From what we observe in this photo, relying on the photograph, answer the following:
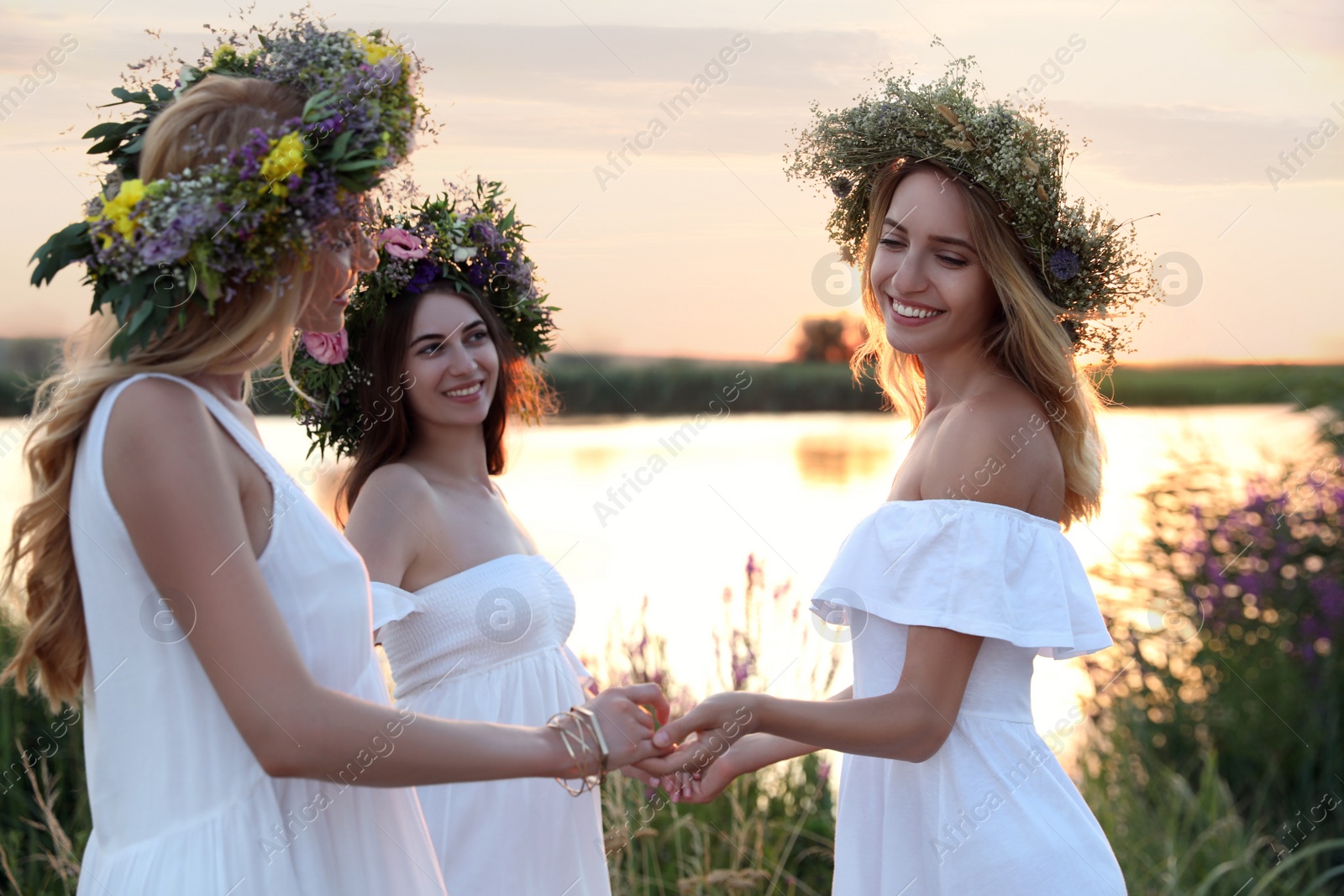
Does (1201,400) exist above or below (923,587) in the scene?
above

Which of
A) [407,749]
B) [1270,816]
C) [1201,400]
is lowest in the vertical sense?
[1270,816]

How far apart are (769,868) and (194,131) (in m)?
3.65

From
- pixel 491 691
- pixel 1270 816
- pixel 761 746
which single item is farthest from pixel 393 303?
pixel 1270 816

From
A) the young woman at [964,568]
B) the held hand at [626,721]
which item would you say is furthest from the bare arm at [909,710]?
the held hand at [626,721]

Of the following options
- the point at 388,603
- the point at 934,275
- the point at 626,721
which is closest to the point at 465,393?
the point at 388,603

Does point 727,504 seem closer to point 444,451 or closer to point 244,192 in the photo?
point 444,451

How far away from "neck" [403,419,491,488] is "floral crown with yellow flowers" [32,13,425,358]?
119cm

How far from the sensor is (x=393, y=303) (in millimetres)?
3266

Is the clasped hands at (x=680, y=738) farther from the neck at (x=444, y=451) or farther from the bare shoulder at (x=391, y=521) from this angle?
the neck at (x=444, y=451)

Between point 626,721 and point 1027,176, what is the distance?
158cm

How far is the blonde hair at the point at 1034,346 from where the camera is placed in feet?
8.21

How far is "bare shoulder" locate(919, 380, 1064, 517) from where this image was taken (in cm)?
241

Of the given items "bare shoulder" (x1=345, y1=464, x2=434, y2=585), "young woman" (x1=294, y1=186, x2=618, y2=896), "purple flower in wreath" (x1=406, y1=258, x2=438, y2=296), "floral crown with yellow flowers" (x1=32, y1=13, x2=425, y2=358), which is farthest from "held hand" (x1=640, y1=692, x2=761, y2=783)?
"purple flower in wreath" (x1=406, y1=258, x2=438, y2=296)

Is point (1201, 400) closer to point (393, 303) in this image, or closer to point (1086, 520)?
point (1086, 520)
